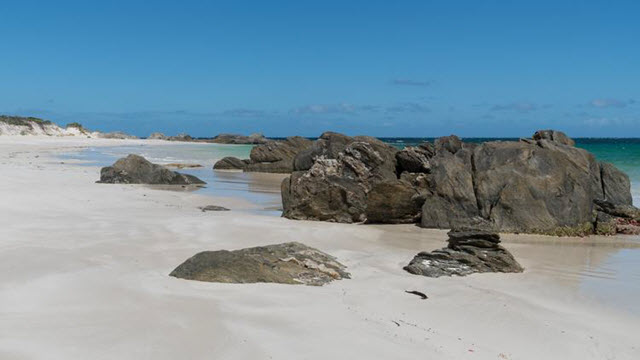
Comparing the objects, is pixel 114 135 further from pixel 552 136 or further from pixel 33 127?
pixel 552 136

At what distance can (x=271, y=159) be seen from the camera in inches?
1566

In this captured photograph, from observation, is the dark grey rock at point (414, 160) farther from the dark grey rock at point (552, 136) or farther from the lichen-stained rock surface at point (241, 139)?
the lichen-stained rock surface at point (241, 139)

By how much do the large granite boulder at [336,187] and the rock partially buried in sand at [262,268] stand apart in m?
6.28

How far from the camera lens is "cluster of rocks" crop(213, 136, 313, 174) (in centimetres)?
3866

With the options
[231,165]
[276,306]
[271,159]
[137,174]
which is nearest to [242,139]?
[231,165]

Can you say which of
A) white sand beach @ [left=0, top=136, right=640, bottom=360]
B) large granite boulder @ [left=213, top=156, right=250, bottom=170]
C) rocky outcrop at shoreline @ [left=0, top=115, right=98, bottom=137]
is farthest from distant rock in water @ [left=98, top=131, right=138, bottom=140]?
white sand beach @ [left=0, top=136, right=640, bottom=360]

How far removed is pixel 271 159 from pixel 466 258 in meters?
30.7

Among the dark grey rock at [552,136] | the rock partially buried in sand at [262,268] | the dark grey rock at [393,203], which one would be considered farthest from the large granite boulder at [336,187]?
the rock partially buried in sand at [262,268]

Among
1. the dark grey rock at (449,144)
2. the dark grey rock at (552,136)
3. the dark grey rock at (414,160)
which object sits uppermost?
the dark grey rock at (552,136)

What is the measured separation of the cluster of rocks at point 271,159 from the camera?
38662 millimetres

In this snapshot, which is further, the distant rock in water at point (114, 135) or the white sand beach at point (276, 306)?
the distant rock in water at point (114, 135)

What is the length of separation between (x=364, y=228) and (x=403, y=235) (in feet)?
3.46

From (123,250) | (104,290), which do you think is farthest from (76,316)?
(123,250)

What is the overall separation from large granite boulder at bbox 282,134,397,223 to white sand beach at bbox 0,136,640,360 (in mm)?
2977
